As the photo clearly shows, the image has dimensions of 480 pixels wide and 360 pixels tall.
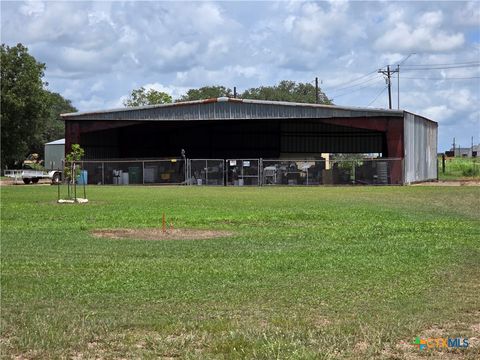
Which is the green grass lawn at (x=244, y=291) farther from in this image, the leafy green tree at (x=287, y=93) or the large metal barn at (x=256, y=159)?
the leafy green tree at (x=287, y=93)

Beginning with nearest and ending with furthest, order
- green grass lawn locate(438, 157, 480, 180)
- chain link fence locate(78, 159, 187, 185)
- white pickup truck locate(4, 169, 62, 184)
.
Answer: chain link fence locate(78, 159, 187, 185), white pickup truck locate(4, 169, 62, 184), green grass lawn locate(438, 157, 480, 180)

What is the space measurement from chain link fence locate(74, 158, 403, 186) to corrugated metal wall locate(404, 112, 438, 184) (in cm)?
248

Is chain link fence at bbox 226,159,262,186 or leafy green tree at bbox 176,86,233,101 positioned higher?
leafy green tree at bbox 176,86,233,101

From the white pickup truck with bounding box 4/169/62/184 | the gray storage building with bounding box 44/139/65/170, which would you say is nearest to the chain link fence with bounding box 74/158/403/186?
the white pickup truck with bounding box 4/169/62/184

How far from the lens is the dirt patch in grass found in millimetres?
16781

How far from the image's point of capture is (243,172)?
51.4m

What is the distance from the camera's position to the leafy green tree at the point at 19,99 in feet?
229

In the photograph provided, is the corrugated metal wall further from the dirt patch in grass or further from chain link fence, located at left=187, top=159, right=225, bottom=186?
the dirt patch in grass

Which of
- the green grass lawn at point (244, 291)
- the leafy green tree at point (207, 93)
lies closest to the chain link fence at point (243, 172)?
the green grass lawn at point (244, 291)

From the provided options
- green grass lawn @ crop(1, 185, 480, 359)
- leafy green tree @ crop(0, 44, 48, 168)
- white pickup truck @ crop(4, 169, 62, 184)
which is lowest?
green grass lawn @ crop(1, 185, 480, 359)

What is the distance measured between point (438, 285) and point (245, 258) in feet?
13.6

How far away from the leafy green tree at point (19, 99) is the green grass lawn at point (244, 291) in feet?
179

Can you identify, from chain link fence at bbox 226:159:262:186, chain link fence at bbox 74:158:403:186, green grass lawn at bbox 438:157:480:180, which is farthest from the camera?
green grass lawn at bbox 438:157:480:180

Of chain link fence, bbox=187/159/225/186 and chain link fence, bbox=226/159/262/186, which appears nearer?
chain link fence, bbox=226/159/262/186
